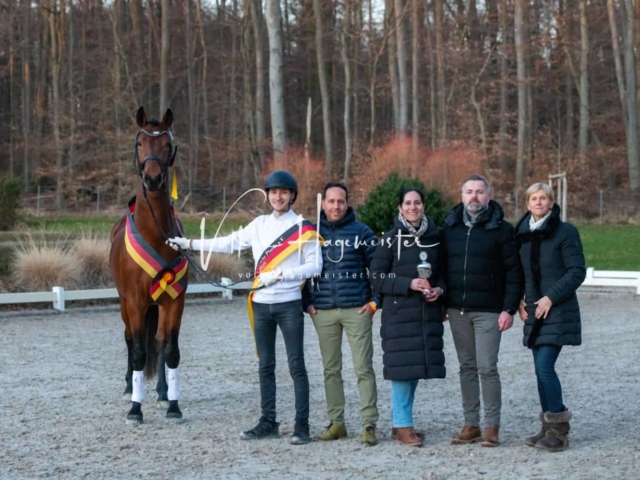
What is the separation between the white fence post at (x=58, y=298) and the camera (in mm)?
15070

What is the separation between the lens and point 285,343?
664 centimetres

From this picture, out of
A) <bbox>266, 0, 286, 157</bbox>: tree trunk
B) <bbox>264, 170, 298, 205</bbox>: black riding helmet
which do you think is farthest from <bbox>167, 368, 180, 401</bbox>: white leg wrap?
<bbox>266, 0, 286, 157</bbox>: tree trunk

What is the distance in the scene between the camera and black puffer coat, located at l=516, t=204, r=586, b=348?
628 cm

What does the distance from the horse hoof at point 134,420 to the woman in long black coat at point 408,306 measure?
2.00m

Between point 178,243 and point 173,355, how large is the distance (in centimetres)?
93

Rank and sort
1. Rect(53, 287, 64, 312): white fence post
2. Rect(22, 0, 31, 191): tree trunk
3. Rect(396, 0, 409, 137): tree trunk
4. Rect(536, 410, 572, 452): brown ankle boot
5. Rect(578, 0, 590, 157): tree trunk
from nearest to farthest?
→ 1. Rect(536, 410, 572, 452): brown ankle boot
2. Rect(53, 287, 64, 312): white fence post
3. Rect(396, 0, 409, 137): tree trunk
4. Rect(578, 0, 590, 157): tree trunk
5. Rect(22, 0, 31, 191): tree trunk

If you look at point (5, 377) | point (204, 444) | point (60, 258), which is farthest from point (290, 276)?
point (60, 258)

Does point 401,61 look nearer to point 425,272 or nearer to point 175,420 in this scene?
point 175,420

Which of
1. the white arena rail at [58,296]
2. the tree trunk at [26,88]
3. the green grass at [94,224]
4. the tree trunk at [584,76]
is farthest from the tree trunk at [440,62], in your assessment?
the white arena rail at [58,296]

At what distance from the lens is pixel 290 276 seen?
6508 millimetres

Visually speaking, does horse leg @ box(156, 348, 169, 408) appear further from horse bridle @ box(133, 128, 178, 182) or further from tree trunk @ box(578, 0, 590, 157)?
tree trunk @ box(578, 0, 590, 157)

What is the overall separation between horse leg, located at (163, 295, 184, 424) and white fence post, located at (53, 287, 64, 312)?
7.97m

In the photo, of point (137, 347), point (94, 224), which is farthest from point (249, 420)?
point (94, 224)

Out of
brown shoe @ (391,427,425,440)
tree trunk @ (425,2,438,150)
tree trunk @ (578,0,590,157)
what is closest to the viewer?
brown shoe @ (391,427,425,440)
